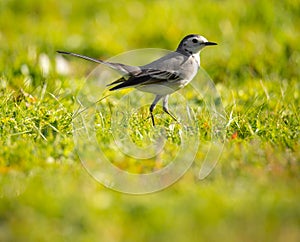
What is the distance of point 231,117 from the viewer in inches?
225

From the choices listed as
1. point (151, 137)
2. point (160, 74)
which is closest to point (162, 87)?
point (160, 74)

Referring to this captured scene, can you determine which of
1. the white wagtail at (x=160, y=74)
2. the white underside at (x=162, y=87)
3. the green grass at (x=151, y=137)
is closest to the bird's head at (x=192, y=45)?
the white wagtail at (x=160, y=74)

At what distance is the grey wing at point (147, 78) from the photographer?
5387 millimetres

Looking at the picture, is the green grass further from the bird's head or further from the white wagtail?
the bird's head

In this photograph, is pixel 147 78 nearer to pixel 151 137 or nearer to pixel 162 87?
pixel 162 87

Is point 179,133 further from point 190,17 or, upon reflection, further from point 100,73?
point 190,17

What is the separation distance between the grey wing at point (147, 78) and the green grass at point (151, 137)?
1.10ft

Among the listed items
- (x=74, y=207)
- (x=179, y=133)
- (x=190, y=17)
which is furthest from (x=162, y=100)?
(x=190, y=17)

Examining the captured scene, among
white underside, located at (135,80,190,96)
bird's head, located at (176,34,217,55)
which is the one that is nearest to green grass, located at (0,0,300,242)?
white underside, located at (135,80,190,96)

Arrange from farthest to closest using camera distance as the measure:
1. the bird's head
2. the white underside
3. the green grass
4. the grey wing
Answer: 1. the bird's head
2. the white underside
3. the grey wing
4. the green grass

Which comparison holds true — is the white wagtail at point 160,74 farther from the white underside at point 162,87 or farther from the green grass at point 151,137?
the green grass at point 151,137

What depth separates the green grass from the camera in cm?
396

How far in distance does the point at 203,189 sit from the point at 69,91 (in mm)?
2484

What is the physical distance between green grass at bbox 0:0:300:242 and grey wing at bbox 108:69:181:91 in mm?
335
